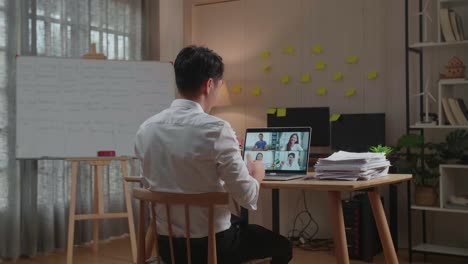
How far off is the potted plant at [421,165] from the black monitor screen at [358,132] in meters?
0.32

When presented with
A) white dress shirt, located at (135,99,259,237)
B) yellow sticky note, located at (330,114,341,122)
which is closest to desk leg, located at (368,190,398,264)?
white dress shirt, located at (135,99,259,237)

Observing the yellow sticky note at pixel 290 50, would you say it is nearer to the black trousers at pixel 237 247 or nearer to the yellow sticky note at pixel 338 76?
the yellow sticky note at pixel 338 76

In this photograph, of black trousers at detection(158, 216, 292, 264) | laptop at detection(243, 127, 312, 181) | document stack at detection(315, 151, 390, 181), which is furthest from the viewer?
laptop at detection(243, 127, 312, 181)

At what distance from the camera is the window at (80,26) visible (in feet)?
13.9

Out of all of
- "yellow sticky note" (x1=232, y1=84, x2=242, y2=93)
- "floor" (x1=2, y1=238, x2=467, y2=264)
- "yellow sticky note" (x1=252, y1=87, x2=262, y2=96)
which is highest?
"yellow sticky note" (x1=232, y1=84, x2=242, y2=93)

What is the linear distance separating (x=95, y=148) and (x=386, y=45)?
97.6 inches

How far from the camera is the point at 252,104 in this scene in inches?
205

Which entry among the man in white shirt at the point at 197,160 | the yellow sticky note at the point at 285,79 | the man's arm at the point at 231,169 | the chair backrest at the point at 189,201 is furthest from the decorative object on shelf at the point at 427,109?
the chair backrest at the point at 189,201

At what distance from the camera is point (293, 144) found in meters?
2.69

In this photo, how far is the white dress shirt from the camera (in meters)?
1.83

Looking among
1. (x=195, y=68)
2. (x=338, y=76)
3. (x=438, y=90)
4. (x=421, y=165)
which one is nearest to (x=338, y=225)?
(x=195, y=68)

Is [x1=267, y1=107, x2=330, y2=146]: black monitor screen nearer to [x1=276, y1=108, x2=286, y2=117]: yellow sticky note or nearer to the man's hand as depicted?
[x1=276, y1=108, x2=286, y2=117]: yellow sticky note

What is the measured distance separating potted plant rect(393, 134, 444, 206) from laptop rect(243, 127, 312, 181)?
1.48 meters

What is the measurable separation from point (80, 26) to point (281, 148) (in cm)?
255
